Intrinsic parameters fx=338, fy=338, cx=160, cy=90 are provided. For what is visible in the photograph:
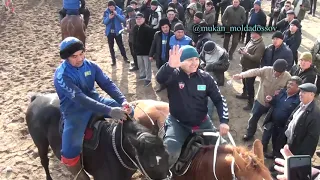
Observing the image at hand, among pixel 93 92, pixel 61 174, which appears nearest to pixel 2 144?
pixel 61 174

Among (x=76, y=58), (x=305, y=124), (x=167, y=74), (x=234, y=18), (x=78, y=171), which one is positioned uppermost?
(x=76, y=58)

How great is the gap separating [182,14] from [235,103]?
4.57m

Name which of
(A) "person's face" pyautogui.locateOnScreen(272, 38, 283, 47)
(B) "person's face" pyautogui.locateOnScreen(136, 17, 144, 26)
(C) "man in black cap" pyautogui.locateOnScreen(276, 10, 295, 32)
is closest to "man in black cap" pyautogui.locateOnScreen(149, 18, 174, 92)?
(B) "person's face" pyautogui.locateOnScreen(136, 17, 144, 26)

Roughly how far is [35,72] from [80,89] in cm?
610

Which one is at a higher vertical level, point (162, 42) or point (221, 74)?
point (162, 42)

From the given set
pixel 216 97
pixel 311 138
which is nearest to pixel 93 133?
pixel 216 97

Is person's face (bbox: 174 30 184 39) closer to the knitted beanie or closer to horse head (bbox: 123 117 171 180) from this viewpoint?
the knitted beanie

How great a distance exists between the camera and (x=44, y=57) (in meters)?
10.7

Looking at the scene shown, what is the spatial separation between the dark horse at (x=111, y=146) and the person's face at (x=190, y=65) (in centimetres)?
90

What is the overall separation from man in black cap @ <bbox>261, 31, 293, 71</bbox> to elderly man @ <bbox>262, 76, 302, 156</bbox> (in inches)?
49.1

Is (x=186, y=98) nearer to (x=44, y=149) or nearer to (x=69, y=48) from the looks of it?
(x=69, y=48)

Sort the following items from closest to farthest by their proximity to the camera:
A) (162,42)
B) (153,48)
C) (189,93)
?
(189,93) < (162,42) < (153,48)

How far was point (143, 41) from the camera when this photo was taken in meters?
8.83

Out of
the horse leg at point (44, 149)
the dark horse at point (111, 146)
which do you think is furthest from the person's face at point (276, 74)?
the horse leg at point (44, 149)
